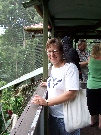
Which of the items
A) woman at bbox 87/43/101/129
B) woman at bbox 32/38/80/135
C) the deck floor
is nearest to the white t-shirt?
woman at bbox 32/38/80/135

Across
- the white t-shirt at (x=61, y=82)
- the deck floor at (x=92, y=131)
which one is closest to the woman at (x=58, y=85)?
the white t-shirt at (x=61, y=82)

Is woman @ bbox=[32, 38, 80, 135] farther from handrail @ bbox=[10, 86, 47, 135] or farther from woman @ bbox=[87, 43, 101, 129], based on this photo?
woman @ bbox=[87, 43, 101, 129]

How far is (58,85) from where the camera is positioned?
77.0 inches

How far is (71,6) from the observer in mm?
4137

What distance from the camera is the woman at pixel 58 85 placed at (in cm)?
188

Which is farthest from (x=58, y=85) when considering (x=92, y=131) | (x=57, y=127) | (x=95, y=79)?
(x=92, y=131)

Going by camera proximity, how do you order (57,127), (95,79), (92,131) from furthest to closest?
1. (92,131)
2. (95,79)
3. (57,127)

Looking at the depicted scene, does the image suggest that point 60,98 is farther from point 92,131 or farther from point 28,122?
point 92,131

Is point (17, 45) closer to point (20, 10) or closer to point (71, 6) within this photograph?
point (20, 10)

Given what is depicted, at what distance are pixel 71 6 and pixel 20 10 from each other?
39703 millimetres

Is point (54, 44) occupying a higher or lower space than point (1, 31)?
lower

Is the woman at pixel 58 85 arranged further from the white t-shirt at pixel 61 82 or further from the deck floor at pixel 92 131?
the deck floor at pixel 92 131

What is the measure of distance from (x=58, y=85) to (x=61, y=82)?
1.5 inches

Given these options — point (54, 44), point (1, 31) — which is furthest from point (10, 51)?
point (54, 44)
